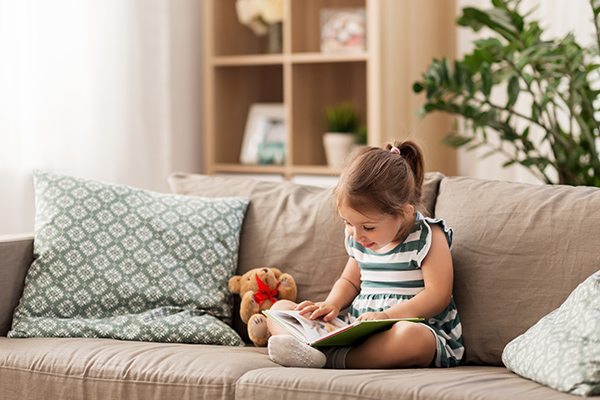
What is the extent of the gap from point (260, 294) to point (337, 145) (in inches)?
55.5

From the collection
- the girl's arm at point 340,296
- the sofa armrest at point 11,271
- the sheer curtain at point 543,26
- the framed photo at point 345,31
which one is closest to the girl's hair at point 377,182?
the girl's arm at point 340,296

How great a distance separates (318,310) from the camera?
1.66 metres

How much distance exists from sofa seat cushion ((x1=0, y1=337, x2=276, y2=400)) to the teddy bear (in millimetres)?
106

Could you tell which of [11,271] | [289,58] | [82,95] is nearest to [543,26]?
[289,58]

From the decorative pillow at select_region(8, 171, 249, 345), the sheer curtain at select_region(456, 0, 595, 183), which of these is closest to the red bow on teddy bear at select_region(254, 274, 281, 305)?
the decorative pillow at select_region(8, 171, 249, 345)

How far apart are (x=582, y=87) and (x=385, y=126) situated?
844 millimetres

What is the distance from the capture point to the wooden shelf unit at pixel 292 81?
294 cm

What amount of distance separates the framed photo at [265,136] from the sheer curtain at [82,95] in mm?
378

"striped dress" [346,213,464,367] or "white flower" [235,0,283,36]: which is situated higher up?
"white flower" [235,0,283,36]

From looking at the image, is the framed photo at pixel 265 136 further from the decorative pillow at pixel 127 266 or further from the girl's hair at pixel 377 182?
the girl's hair at pixel 377 182

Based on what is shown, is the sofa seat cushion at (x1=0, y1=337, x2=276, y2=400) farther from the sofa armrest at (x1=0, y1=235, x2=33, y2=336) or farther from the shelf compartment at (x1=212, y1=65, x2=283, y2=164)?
the shelf compartment at (x1=212, y1=65, x2=283, y2=164)

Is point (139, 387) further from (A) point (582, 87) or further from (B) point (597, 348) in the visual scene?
(A) point (582, 87)

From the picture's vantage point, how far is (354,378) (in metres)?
1.37

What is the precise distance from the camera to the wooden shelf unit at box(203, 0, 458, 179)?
294cm
